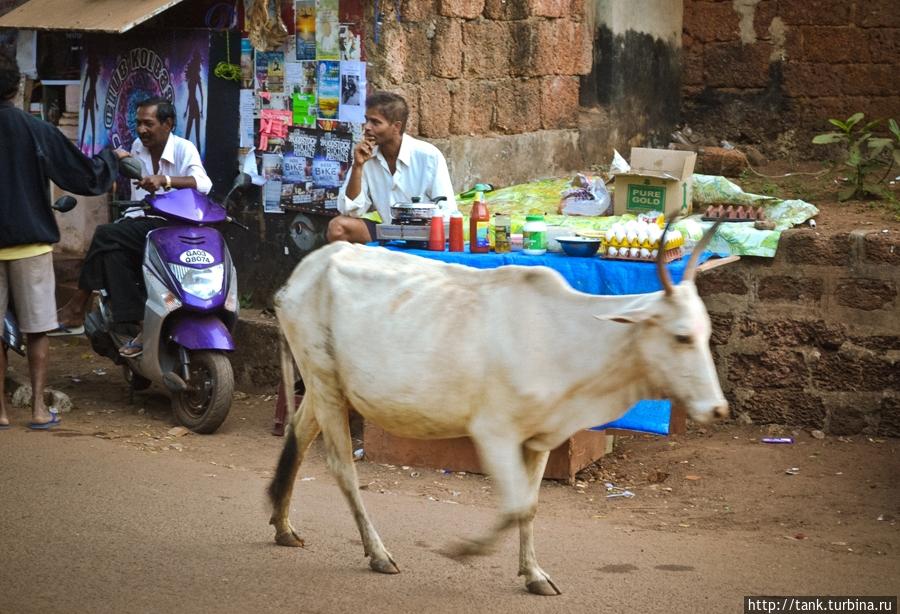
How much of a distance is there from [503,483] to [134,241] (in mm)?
3895

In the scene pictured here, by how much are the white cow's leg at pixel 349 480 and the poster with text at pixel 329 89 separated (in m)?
3.44

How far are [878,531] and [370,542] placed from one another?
2.52 meters

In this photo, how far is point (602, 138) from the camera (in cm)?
1001

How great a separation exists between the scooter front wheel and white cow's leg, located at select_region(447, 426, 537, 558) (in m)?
2.97

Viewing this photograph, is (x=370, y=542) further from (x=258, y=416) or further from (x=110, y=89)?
(x=110, y=89)

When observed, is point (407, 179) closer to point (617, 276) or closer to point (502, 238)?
point (502, 238)

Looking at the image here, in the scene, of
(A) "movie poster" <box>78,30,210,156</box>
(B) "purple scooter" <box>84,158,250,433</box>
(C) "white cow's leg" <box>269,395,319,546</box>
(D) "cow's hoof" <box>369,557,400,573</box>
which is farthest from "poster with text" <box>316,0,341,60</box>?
(D) "cow's hoof" <box>369,557,400,573</box>

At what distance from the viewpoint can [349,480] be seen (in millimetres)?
4887

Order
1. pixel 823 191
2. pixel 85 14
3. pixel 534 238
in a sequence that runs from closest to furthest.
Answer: pixel 534 238, pixel 85 14, pixel 823 191

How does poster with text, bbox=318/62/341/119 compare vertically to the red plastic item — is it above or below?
above

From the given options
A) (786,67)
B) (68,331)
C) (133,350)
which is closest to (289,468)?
(133,350)

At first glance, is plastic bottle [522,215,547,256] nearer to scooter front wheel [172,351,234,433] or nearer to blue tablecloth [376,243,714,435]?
blue tablecloth [376,243,714,435]

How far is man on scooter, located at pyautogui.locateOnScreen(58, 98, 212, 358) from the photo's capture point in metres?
7.35

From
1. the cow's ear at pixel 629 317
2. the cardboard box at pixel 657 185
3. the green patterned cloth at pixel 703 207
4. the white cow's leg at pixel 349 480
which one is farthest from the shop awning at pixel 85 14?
the cow's ear at pixel 629 317
